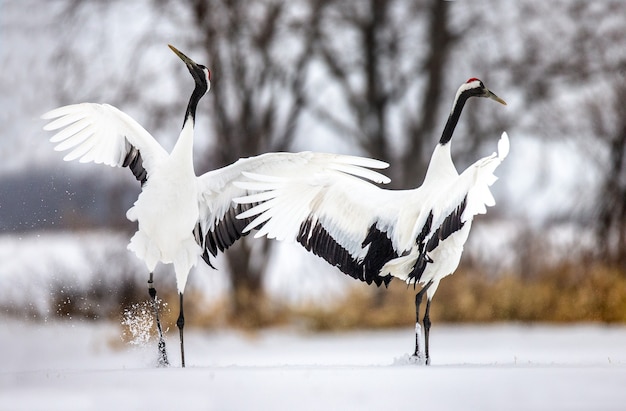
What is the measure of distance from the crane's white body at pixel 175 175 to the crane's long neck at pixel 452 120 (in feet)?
0.95

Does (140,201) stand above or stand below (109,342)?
above

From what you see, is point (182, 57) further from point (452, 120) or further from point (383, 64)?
point (383, 64)

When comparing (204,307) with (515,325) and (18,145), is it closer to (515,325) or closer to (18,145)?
(18,145)

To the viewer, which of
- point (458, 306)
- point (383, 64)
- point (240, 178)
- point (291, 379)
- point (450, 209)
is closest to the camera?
point (450, 209)

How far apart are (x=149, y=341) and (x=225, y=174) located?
1013mm

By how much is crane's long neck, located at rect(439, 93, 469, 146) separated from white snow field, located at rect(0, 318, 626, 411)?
36.2 inches

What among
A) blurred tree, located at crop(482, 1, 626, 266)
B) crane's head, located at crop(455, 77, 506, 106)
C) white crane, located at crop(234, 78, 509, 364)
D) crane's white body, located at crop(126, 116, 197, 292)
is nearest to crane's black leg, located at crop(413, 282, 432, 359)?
white crane, located at crop(234, 78, 509, 364)

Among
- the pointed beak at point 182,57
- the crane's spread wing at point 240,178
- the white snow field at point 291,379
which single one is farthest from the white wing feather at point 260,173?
the white snow field at point 291,379

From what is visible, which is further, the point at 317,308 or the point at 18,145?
the point at 317,308

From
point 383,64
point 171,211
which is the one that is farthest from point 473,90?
point 383,64

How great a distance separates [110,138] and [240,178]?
0.58 metres

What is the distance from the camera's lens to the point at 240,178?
153 inches

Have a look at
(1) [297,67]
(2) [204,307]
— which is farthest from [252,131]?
(2) [204,307]

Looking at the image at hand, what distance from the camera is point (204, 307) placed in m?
5.31
